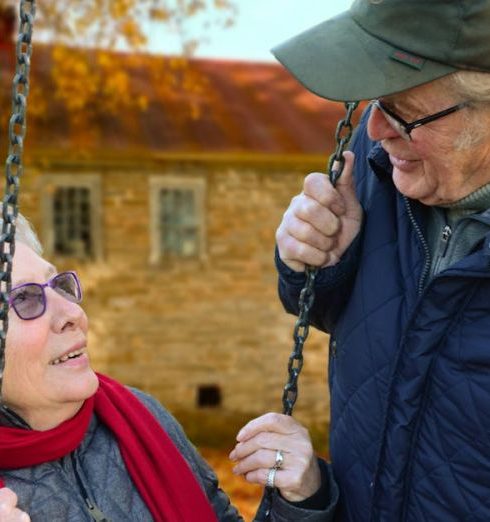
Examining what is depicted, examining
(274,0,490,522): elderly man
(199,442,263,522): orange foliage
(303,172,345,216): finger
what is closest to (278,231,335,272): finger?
Answer: (274,0,490,522): elderly man

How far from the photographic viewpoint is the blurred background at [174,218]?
1147 centimetres

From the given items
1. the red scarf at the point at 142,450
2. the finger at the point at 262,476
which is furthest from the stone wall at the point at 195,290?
the finger at the point at 262,476

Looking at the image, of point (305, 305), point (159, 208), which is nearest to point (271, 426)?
point (305, 305)

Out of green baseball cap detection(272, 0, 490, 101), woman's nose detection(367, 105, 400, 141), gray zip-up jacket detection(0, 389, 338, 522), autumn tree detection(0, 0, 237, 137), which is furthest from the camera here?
autumn tree detection(0, 0, 237, 137)

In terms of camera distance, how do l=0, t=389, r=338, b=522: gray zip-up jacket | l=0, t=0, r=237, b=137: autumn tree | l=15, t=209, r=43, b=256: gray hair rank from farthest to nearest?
1. l=0, t=0, r=237, b=137: autumn tree
2. l=15, t=209, r=43, b=256: gray hair
3. l=0, t=389, r=338, b=522: gray zip-up jacket

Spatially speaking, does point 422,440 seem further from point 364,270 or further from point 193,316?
point 193,316

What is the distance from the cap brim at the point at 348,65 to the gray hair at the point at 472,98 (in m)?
0.04

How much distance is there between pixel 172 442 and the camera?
2.45 m

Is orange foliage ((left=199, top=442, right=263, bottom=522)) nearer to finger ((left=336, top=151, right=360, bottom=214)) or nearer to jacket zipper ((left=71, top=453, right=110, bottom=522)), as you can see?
jacket zipper ((left=71, top=453, right=110, bottom=522))

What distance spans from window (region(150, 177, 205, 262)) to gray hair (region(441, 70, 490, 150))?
33.5ft

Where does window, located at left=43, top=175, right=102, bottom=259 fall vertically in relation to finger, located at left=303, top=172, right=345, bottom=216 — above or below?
below

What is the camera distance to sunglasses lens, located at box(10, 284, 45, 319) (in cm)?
207

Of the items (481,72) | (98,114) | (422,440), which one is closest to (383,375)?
(422,440)

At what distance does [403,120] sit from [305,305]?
1.75 ft
